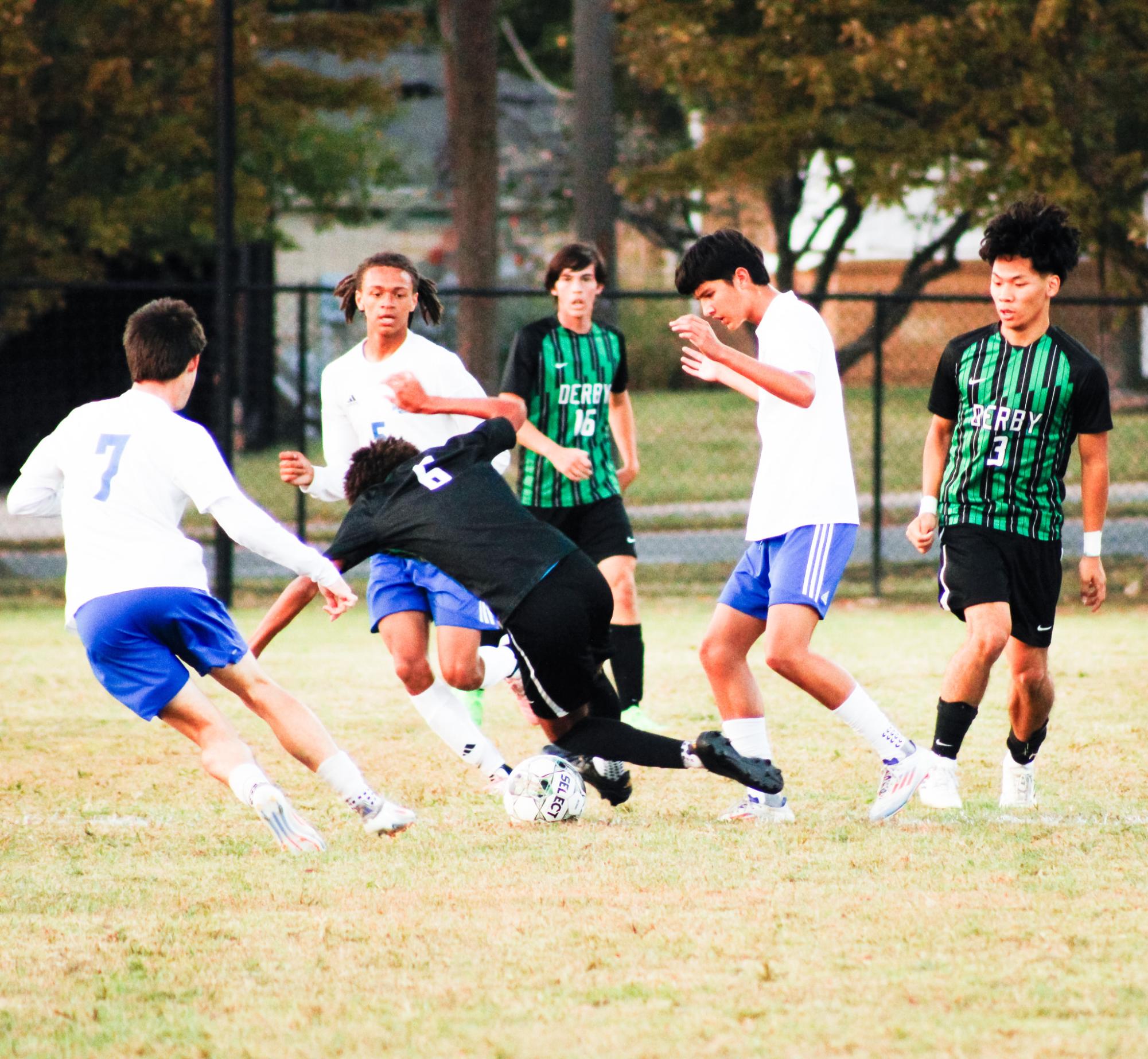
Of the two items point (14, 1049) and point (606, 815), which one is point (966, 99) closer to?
point (606, 815)

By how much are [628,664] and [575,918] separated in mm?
3501

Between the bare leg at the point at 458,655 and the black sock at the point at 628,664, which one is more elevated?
the bare leg at the point at 458,655

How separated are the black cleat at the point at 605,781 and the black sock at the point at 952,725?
1042 mm

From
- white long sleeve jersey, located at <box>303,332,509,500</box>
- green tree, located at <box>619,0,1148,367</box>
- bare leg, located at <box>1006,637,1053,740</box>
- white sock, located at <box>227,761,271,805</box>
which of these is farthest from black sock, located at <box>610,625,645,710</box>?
green tree, located at <box>619,0,1148,367</box>

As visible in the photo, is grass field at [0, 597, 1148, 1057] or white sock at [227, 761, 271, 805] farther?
white sock at [227, 761, 271, 805]

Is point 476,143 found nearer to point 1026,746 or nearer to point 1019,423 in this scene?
point 1019,423

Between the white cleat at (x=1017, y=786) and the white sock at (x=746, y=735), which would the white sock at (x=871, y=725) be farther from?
the white cleat at (x=1017, y=786)

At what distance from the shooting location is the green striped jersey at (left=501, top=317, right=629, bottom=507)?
7809 millimetres

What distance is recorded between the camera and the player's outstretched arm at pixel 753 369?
518 cm

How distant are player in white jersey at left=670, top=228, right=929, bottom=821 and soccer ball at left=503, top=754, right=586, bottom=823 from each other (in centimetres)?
53

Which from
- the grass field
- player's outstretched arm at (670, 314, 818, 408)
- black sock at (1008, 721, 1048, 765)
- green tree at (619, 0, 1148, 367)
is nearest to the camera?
the grass field

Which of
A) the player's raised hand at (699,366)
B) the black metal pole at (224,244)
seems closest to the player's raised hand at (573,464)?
the player's raised hand at (699,366)

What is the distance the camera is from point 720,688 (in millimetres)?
5758

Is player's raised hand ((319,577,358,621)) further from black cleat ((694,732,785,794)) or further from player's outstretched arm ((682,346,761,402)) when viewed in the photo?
player's outstretched arm ((682,346,761,402))
